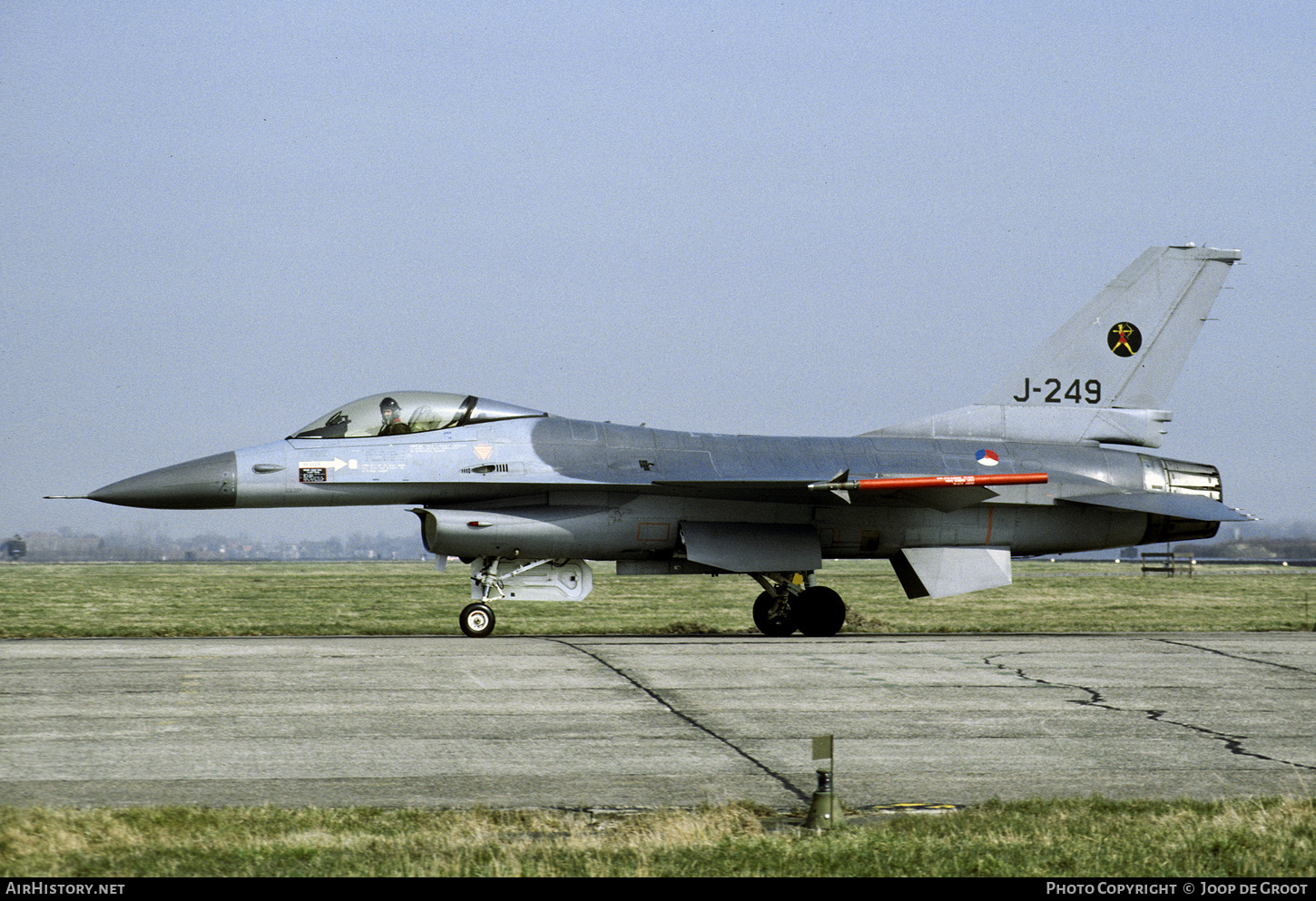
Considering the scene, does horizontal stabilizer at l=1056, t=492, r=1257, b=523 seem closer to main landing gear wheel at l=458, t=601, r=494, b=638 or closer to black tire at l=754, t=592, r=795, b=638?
black tire at l=754, t=592, r=795, b=638

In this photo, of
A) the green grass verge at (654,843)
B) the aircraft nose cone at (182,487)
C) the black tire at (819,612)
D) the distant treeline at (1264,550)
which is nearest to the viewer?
the green grass verge at (654,843)

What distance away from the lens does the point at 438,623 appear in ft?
74.7

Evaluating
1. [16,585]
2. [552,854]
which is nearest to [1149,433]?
[552,854]

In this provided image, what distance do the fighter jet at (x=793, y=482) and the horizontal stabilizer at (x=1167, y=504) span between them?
4 cm

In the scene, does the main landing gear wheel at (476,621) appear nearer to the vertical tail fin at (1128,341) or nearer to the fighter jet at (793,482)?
the fighter jet at (793,482)

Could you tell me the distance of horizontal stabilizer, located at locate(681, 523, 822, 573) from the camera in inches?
666

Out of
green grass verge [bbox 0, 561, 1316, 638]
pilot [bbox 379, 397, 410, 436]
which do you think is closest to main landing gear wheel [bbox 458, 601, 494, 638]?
pilot [bbox 379, 397, 410, 436]

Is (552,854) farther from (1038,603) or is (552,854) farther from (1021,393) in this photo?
(1038,603)

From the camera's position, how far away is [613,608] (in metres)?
27.0

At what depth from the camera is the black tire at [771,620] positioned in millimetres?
17891

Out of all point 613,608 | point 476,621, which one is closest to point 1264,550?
→ point 613,608

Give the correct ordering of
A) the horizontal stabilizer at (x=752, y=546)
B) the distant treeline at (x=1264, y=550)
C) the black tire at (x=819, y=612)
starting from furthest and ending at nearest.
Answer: the distant treeline at (x=1264, y=550) → the black tire at (x=819, y=612) → the horizontal stabilizer at (x=752, y=546)

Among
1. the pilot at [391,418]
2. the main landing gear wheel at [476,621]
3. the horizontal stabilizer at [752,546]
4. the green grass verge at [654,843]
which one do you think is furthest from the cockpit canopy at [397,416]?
the green grass verge at [654,843]

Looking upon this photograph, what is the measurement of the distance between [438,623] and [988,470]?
10.1 metres
